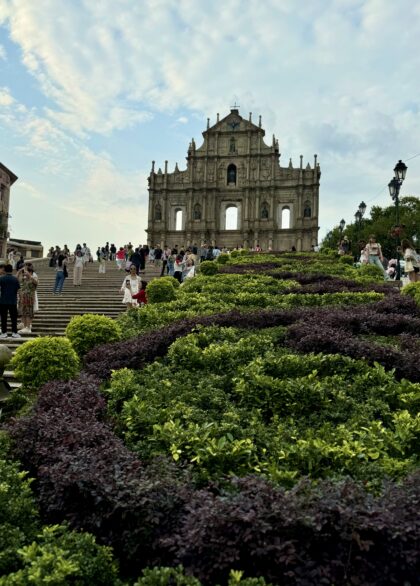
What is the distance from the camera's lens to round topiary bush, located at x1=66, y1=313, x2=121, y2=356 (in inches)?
379

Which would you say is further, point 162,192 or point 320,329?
point 162,192

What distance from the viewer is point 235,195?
69.6 meters

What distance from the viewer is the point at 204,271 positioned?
73.9ft

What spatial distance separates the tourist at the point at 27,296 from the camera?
1362 cm

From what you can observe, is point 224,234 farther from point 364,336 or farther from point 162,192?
point 364,336

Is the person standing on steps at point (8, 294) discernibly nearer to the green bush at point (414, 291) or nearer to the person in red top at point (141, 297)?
the person in red top at point (141, 297)

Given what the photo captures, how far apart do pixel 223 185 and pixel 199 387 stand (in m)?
65.5

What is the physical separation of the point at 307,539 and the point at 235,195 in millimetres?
68001

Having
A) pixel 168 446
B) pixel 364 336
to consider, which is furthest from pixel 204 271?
pixel 168 446

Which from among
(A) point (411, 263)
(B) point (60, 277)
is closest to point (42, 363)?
(A) point (411, 263)

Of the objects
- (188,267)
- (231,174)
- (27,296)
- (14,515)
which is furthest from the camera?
(231,174)

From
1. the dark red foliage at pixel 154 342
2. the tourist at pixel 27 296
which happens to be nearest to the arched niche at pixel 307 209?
the tourist at pixel 27 296

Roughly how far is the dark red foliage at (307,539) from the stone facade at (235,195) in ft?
208

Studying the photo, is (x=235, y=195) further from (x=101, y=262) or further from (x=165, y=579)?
(x=165, y=579)
